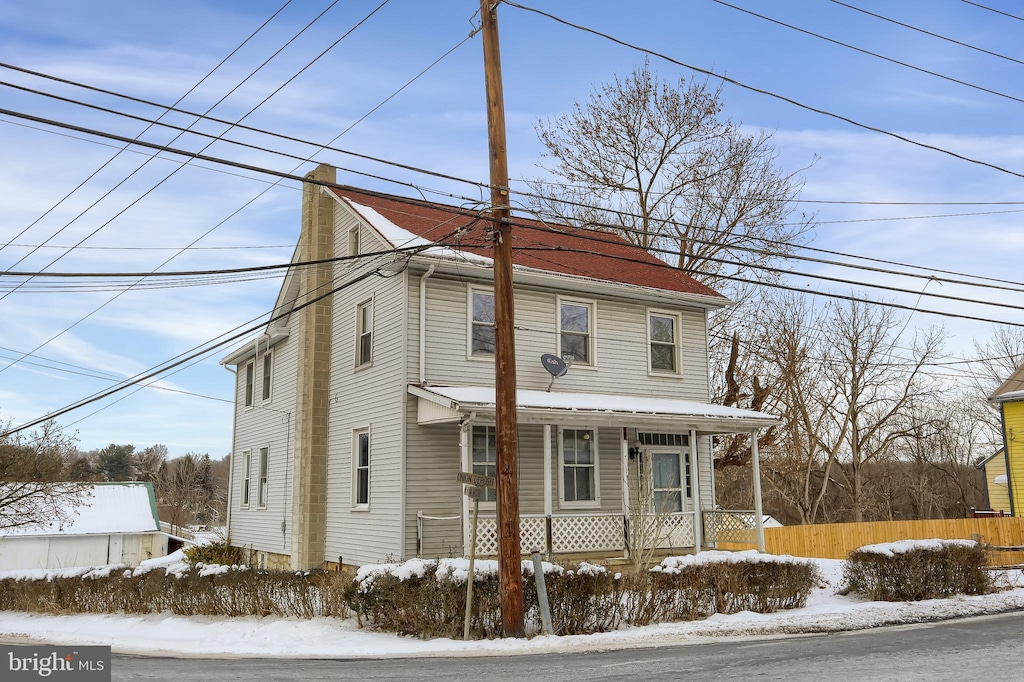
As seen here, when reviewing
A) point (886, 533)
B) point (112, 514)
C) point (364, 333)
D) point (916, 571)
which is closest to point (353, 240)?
point (364, 333)

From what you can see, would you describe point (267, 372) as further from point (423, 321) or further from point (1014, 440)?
point (1014, 440)

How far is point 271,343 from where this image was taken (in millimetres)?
23312

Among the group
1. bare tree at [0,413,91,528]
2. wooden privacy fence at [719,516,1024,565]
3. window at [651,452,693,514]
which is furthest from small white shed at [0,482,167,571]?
wooden privacy fence at [719,516,1024,565]

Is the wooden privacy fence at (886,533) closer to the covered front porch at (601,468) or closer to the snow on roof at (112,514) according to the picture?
the covered front porch at (601,468)

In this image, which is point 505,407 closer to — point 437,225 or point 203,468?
point 437,225

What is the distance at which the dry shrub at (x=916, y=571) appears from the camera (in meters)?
14.5

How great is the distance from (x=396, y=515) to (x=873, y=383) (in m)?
26.3

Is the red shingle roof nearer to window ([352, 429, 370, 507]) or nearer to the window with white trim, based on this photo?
window ([352, 429, 370, 507])

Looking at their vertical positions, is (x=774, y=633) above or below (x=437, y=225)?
below

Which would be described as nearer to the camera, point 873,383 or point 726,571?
point 726,571

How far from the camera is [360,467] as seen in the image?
1848cm

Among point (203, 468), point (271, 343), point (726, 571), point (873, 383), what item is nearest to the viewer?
point (726, 571)

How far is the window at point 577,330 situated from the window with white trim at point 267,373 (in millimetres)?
9158

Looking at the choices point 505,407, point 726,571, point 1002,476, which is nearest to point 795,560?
point 726,571
